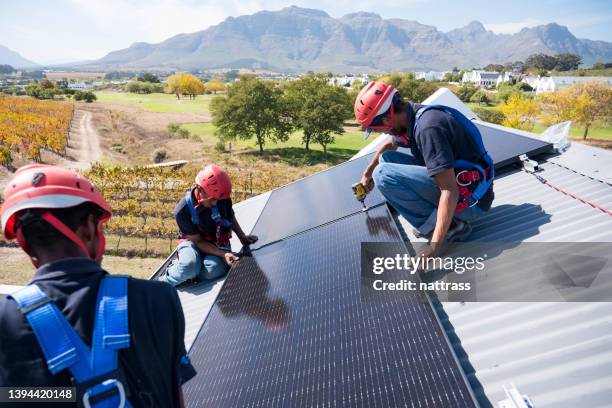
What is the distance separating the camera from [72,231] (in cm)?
206

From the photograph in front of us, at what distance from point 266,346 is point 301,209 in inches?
170

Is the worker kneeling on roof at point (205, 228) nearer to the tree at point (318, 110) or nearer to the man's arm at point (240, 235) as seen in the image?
the man's arm at point (240, 235)

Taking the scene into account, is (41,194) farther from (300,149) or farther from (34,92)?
(34,92)

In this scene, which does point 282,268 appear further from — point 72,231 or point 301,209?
point 72,231

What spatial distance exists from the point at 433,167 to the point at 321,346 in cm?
218

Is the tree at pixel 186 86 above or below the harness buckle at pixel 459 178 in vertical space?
below

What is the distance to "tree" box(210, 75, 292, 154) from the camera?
50.5 metres

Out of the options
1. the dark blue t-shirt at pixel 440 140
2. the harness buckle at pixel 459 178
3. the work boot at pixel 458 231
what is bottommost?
the work boot at pixel 458 231

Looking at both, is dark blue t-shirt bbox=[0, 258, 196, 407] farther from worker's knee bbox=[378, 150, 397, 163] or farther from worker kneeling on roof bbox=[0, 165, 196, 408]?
worker's knee bbox=[378, 150, 397, 163]

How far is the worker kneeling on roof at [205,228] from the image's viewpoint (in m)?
Answer: 6.51

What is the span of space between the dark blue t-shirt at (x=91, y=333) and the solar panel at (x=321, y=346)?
1.09 meters

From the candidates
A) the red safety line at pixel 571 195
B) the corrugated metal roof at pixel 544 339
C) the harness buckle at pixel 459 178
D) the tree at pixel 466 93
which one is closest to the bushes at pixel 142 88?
the tree at pixel 466 93

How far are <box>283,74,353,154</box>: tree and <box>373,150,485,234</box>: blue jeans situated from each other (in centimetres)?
4533

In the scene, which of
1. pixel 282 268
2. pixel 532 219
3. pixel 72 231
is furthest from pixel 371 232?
pixel 72 231
